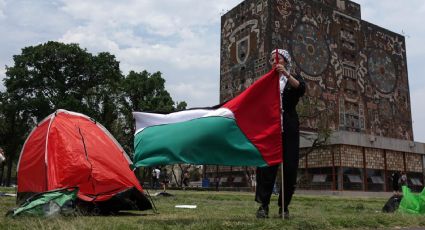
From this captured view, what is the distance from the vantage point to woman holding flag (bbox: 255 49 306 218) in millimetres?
5605

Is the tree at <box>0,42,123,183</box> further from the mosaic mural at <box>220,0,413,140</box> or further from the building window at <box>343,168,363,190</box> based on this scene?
the building window at <box>343,168,363,190</box>

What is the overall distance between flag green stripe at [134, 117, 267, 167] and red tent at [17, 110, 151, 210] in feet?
6.34

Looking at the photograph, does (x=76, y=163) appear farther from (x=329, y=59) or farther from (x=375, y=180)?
(x=329, y=59)

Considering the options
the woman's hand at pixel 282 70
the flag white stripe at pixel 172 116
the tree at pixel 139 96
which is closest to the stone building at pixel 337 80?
the tree at pixel 139 96

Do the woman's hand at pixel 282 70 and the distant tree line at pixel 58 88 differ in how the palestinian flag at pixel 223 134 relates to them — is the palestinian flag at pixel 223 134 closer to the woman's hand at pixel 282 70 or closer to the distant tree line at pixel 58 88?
the woman's hand at pixel 282 70

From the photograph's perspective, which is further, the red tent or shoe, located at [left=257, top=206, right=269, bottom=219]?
the red tent

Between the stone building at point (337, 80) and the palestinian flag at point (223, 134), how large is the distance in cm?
3186

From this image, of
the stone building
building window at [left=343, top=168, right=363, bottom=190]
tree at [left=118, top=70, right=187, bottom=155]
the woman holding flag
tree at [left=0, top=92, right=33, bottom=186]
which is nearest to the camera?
the woman holding flag

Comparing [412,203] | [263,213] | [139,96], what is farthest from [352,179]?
[263,213]

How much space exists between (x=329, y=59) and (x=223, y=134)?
4629 cm

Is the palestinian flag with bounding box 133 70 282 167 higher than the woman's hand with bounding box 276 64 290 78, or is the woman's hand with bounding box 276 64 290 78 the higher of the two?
the woman's hand with bounding box 276 64 290 78

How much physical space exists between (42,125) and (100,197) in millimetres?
2506

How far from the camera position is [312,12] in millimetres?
49188

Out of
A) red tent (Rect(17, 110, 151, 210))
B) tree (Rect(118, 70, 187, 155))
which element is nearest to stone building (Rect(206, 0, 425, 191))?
tree (Rect(118, 70, 187, 155))
